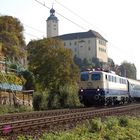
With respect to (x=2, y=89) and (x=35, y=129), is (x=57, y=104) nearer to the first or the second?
(x=2, y=89)

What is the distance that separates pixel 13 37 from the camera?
217ft

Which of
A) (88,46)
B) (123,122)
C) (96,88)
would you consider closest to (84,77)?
(96,88)

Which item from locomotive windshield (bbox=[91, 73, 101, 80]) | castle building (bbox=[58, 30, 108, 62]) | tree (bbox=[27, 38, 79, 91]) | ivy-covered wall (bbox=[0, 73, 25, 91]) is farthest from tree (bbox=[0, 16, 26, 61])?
castle building (bbox=[58, 30, 108, 62])

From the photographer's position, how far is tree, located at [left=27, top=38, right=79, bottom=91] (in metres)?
53.0

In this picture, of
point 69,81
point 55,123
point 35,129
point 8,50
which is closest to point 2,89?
point 69,81

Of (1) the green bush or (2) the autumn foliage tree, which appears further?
(2) the autumn foliage tree

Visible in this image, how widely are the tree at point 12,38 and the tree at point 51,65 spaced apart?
5.82 meters

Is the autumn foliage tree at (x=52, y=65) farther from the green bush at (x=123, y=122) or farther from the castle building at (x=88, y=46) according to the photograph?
the castle building at (x=88, y=46)

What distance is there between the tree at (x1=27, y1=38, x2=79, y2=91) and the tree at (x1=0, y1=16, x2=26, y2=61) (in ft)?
19.1

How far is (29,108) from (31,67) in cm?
2265

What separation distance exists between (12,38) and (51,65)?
14.1 m

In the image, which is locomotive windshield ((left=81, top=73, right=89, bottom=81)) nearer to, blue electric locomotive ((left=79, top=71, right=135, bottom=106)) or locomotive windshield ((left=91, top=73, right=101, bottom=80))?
blue electric locomotive ((left=79, top=71, right=135, bottom=106))

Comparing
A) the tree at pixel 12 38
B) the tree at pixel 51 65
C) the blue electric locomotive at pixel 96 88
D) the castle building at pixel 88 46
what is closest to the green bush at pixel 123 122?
the blue electric locomotive at pixel 96 88

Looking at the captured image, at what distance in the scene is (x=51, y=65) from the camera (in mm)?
54312
